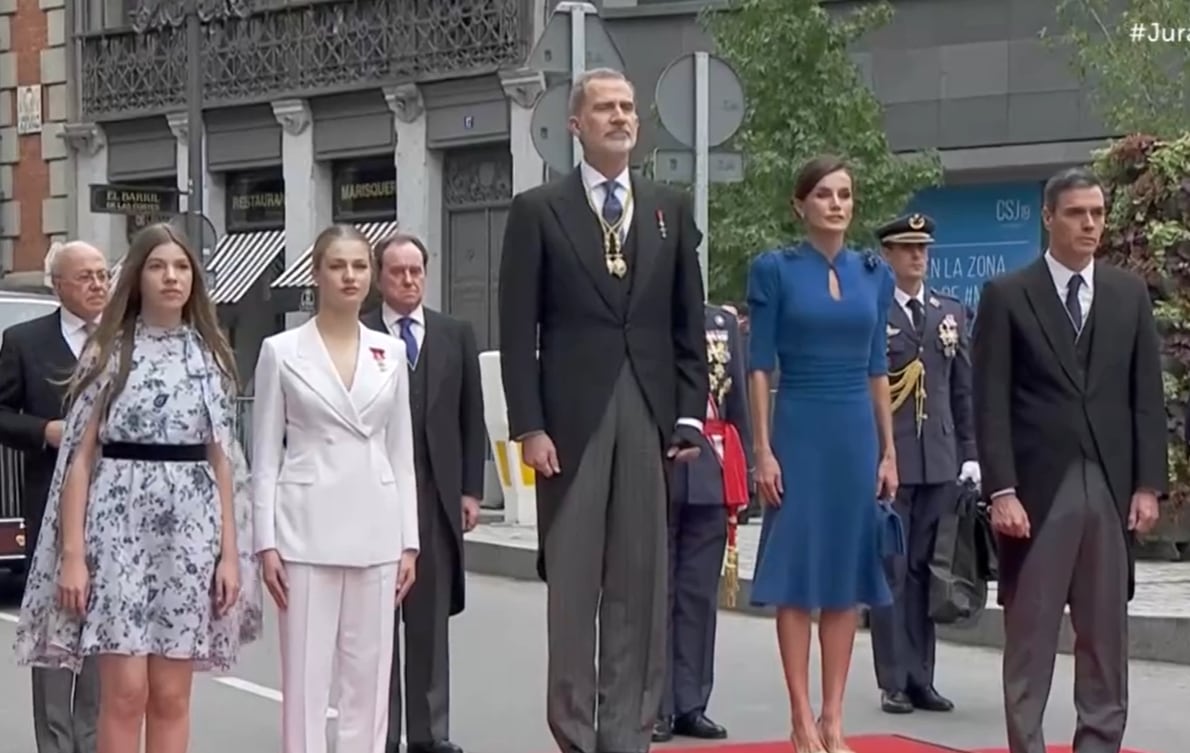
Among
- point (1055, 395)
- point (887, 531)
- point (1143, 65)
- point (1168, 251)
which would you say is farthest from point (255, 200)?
point (1055, 395)

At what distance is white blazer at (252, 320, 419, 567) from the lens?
25.9 feet

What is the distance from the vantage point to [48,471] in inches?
367

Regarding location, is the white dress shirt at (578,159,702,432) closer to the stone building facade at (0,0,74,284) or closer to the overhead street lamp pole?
the overhead street lamp pole

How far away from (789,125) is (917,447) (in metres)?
11.1

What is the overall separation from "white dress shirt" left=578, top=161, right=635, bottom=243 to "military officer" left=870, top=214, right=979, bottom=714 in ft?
10.2

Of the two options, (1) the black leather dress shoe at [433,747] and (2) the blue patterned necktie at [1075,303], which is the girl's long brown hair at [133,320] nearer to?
(1) the black leather dress shoe at [433,747]

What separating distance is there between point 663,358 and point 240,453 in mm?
1462

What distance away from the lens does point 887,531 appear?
8977 mm

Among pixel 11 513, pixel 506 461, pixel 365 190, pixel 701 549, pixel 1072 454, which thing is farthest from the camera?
pixel 365 190

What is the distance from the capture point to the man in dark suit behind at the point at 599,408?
306 inches

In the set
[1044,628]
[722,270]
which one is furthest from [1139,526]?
[722,270]

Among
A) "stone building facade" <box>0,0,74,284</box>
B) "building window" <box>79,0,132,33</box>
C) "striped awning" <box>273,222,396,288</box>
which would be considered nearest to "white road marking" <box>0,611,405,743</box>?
"striped awning" <box>273,222,396,288</box>

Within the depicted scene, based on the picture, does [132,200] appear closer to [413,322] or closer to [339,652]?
[413,322]

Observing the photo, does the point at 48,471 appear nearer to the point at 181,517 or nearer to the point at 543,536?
the point at 181,517
